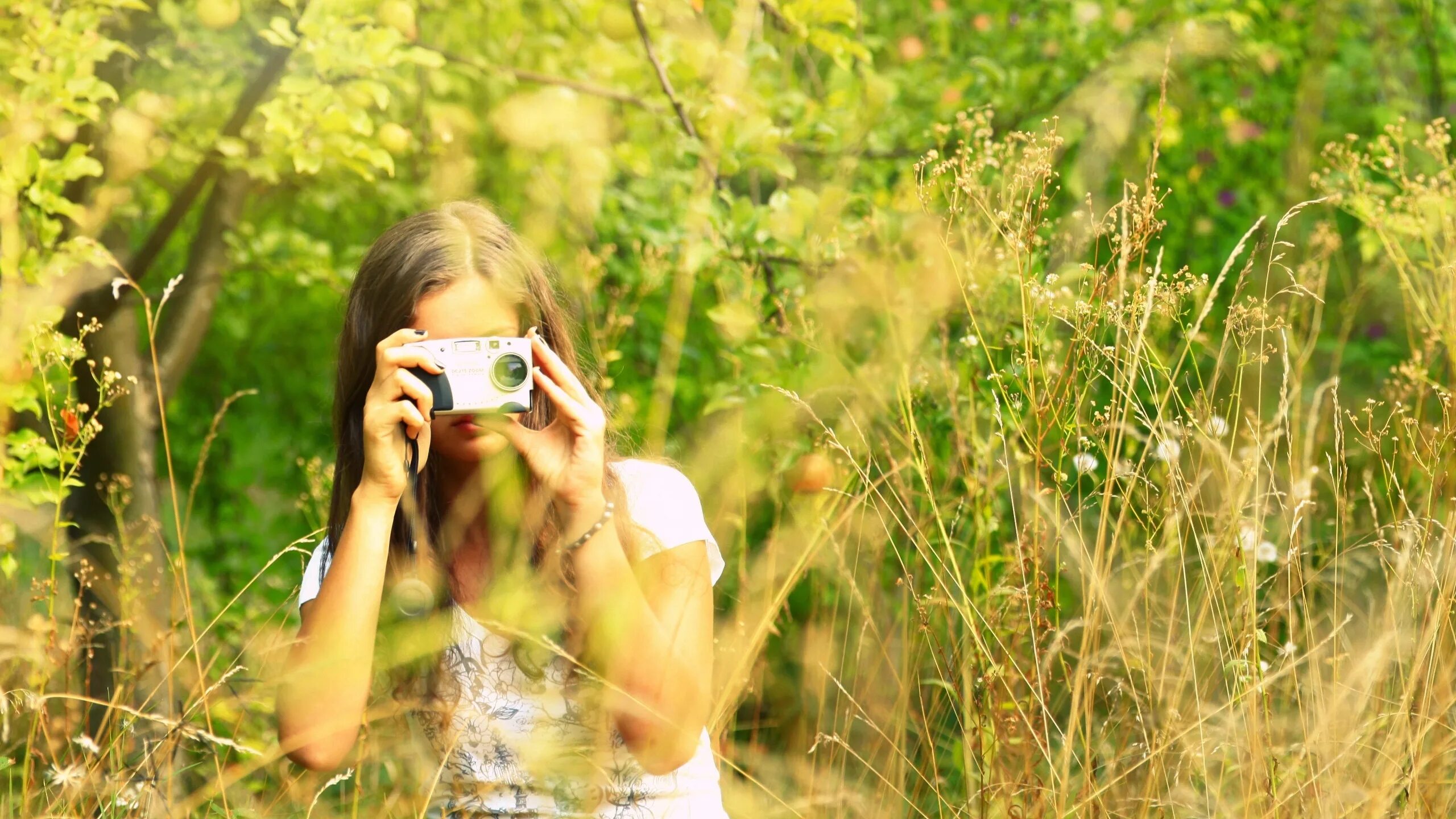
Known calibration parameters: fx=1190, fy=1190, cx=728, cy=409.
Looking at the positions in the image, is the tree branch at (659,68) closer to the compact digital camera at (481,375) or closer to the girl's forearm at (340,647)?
the compact digital camera at (481,375)

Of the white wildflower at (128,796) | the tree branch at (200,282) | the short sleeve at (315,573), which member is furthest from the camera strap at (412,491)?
the tree branch at (200,282)

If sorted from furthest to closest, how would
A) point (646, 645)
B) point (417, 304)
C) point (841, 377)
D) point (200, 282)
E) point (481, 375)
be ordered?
point (200, 282)
point (841, 377)
point (417, 304)
point (481, 375)
point (646, 645)

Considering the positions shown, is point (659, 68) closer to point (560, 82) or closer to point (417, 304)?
point (560, 82)

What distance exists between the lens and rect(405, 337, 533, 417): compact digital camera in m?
1.57

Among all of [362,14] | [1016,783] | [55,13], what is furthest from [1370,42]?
[55,13]

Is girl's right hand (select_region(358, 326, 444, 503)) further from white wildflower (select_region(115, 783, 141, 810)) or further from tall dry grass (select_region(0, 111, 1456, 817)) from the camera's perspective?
white wildflower (select_region(115, 783, 141, 810))

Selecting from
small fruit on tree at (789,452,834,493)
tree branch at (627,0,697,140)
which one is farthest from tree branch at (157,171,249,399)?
small fruit on tree at (789,452,834,493)

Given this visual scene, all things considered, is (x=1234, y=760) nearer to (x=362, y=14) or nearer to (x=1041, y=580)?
(x=1041, y=580)

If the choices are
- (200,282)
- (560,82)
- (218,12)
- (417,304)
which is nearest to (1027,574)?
(417,304)

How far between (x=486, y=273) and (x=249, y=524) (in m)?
2.09

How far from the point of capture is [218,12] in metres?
2.19

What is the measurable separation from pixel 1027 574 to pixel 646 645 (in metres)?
0.53

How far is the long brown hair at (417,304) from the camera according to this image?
168cm

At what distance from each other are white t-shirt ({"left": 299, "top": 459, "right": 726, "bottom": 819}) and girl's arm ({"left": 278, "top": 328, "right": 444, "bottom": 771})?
0.42 feet
